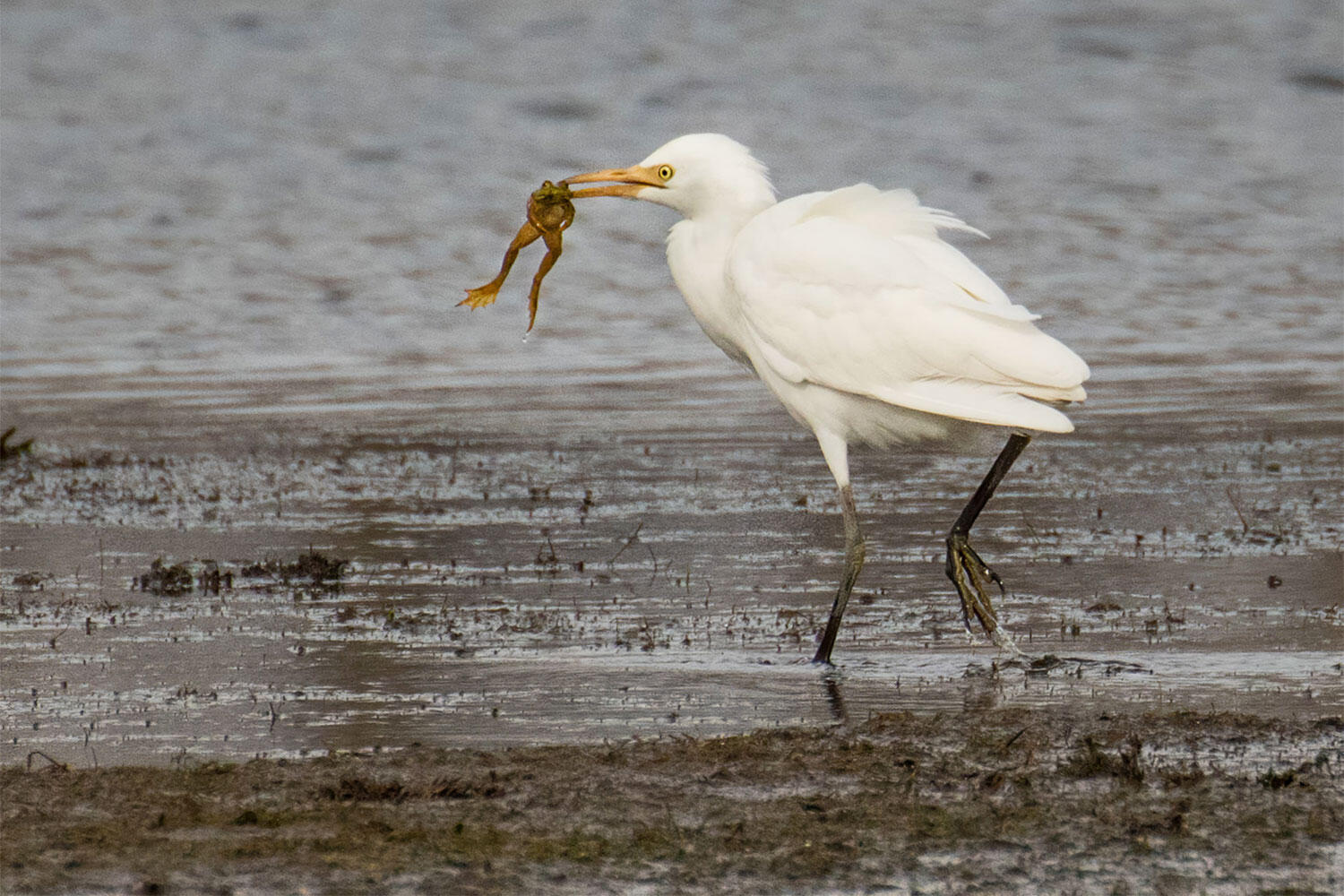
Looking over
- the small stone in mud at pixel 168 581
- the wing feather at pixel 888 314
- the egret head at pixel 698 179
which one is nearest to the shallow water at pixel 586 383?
the small stone in mud at pixel 168 581

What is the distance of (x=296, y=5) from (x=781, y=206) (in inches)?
1388

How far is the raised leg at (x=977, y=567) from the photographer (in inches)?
302

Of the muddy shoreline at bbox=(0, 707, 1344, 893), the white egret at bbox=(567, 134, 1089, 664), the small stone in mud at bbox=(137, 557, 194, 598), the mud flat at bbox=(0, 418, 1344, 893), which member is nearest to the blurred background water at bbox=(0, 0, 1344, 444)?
the mud flat at bbox=(0, 418, 1344, 893)

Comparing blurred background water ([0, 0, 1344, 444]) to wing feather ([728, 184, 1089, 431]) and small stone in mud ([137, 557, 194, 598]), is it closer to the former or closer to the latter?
small stone in mud ([137, 557, 194, 598])

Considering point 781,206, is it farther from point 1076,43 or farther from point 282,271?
point 1076,43

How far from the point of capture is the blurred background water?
16672 mm

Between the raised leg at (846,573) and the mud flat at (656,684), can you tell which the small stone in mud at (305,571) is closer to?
the mud flat at (656,684)

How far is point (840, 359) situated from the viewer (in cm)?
792

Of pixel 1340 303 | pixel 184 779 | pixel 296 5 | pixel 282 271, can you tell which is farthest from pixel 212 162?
pixel 184 779

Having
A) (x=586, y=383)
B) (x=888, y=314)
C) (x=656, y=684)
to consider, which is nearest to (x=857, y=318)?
(x=888, y=314)

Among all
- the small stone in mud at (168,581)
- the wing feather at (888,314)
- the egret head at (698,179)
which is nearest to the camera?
the wing feather at (888,314)

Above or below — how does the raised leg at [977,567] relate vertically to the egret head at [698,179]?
below

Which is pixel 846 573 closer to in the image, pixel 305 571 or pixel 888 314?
pixel 888 314

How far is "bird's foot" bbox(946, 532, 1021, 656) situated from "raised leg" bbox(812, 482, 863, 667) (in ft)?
1.21
